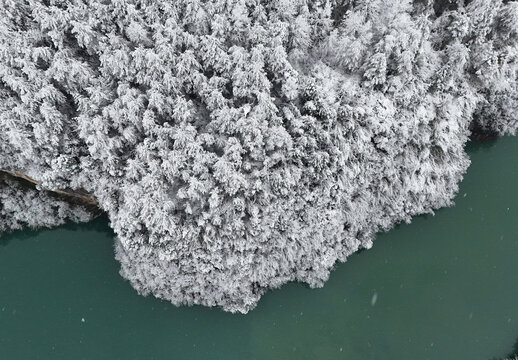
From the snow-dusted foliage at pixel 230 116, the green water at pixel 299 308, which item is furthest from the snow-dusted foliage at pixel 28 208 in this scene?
the snow-dusted foliage at pixel 230 116

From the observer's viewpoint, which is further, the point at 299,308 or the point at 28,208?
the point at 28,208

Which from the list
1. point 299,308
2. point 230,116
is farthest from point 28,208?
point 299,308

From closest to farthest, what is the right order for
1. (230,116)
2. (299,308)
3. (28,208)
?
(230,116)
(299,308)
(28,208)

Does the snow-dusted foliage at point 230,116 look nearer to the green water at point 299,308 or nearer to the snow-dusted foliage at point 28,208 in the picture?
the green water at point 299,308

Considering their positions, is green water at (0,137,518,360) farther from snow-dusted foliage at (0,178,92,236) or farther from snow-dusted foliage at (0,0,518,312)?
snow-dusted foliage at (0,0,518,312)

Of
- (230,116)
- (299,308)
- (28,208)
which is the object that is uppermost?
(230,116)

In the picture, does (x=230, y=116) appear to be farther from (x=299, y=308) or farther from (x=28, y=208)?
(x=28, y=208)

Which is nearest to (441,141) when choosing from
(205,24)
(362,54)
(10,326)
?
(362,54)
